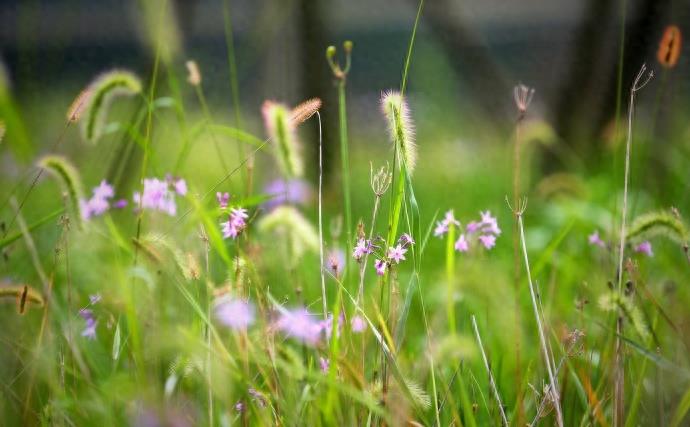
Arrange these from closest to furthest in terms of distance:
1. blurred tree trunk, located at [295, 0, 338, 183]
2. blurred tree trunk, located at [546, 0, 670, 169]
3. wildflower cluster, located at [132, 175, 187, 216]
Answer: wildflower cluster, located at [132, 175, 187, 216], blurred tree trunk, located at [546, 0, 670, 169], blurred tree trunk, located at [295, 0, 338, 183]

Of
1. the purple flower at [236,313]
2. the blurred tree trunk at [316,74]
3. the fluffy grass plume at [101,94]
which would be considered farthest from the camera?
the blurred tree trunk at [316,74]

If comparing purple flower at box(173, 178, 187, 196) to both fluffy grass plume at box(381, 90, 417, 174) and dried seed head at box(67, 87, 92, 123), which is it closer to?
dried seed head at box(67, 87, 92, 123)

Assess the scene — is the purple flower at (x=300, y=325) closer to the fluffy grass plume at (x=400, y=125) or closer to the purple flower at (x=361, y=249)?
the purple flower at (x=361, y=249)

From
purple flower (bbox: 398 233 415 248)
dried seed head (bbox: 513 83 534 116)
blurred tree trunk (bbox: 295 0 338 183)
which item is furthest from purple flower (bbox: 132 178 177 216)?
blurred tree trunk (bbox: 295 0 338 183)

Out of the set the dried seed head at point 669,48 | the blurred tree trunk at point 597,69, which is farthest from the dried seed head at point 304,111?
the blurred tree trunk at point 597,69

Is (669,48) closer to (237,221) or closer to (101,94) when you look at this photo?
(237,221)
